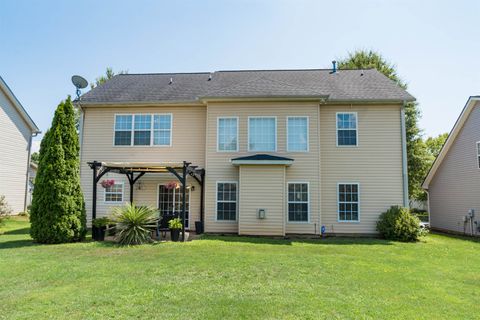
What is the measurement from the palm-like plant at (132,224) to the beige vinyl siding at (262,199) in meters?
3.61

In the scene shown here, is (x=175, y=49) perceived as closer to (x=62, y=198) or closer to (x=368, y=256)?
(x=62, y=198)

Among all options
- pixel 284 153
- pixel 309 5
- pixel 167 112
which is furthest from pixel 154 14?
pixel 284 153

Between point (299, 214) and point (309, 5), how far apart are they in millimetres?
7955

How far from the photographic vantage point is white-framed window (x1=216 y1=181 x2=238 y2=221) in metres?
12.4

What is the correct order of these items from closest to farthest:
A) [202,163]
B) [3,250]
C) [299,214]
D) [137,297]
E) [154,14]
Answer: [137,297] → [3,250] → [154,14] → [299,214] → [202,163]

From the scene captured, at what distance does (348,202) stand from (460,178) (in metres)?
7.42

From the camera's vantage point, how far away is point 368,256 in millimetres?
8414

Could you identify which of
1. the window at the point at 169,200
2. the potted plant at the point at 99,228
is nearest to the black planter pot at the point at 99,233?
the potted plant at the point at 99,228

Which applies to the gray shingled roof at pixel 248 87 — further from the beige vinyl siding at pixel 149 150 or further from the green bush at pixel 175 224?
the green bush at pixel 175 224

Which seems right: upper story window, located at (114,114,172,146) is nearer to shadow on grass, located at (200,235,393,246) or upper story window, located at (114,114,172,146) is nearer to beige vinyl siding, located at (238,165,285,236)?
beige vinyl siding, located at (238,165,285,236)

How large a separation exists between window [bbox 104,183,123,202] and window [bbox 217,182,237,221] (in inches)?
184

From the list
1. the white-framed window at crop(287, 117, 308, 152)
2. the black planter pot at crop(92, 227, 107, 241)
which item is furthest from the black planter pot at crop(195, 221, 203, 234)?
the white-framed window at crop(287, 117, 308, 152)

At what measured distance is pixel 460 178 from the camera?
1523 centimetres

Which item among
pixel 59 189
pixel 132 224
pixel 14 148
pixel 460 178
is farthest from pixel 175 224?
pixel 460 178
